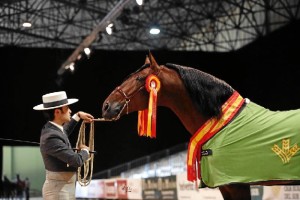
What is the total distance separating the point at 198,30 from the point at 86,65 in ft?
17.6

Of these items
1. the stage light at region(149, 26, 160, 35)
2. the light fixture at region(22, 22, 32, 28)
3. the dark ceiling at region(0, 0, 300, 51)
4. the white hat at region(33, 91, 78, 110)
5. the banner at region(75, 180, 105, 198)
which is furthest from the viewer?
the stage light at region(149, 26, 160, 35)

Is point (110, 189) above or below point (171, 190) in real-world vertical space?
above

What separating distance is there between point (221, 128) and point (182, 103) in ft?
0.94

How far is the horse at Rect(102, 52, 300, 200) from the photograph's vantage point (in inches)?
109

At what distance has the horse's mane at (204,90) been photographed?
2.90 meters

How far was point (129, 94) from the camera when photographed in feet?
9.91

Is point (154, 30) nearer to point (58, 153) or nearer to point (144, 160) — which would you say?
point (144, 160)

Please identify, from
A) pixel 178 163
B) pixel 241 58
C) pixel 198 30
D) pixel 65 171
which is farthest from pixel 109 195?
pixel 198 30

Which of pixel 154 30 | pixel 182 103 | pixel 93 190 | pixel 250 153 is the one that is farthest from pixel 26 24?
pixel 250 153

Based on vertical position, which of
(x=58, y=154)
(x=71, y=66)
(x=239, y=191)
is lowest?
(x=239, y=191)

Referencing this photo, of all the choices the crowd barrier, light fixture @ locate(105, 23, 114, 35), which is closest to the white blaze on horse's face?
the crowd barrier

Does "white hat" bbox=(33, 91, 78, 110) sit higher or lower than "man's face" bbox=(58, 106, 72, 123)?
higher

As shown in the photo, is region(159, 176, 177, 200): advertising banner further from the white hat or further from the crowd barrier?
the white hat

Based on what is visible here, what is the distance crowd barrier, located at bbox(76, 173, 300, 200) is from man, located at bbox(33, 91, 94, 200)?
184cm
